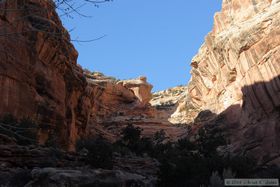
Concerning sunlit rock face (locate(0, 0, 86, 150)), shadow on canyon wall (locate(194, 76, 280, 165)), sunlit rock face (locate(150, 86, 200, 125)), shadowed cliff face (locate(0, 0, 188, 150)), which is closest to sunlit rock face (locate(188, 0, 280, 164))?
shadow on canyon wall (locate(194, 76, 280, 165))

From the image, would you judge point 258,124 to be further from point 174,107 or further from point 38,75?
point 174,107

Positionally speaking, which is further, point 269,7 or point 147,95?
point 147,95

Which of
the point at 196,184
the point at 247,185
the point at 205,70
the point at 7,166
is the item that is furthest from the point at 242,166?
the point at 205,70

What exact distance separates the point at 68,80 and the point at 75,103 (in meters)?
2.22

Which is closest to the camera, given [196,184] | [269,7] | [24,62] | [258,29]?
[196,184]

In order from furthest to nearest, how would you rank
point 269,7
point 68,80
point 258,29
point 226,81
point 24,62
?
1. point 226,81
2. point 269,7
3. point 258,29
4. point 68,80
5. point 24,62

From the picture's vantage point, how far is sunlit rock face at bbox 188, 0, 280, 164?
30297 mm

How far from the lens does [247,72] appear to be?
35.2 m

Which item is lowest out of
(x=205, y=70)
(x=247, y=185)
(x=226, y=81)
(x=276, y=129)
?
(x=247, y=185)

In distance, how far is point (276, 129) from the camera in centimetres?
2908

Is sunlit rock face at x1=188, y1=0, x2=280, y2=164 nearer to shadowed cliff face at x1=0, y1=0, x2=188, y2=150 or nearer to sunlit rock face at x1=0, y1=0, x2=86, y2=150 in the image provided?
shadowed cliff face at x1=0, y1=0, x2=188, y2=150

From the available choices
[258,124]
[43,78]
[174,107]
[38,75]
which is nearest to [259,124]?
[258,124]

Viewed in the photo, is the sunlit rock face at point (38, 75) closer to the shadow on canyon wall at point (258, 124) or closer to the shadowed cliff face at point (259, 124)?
the shadow on canyon wall at point (258, 124)

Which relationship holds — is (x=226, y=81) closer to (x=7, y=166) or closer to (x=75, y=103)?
(x=75, y=103)
